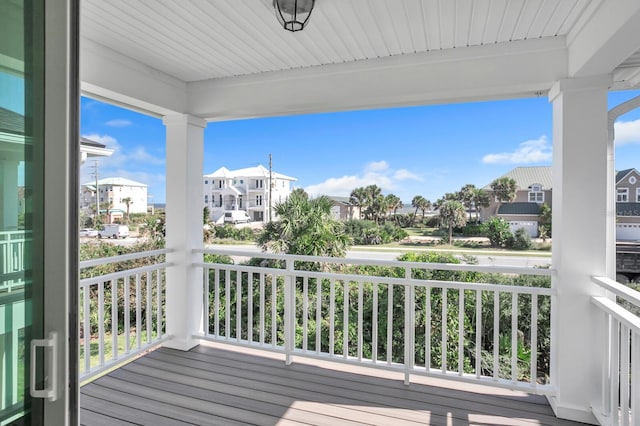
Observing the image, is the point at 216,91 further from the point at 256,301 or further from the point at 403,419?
the point at 256,301

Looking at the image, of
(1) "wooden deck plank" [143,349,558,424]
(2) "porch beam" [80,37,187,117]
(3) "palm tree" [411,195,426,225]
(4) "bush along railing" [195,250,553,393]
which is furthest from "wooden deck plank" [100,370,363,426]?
(3) "palm tree" [411,195,426,225]

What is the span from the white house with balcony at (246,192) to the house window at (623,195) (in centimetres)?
511

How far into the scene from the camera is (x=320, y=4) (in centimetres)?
205

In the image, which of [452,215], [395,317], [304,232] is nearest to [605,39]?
[452,215]

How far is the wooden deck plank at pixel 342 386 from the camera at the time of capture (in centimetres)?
251

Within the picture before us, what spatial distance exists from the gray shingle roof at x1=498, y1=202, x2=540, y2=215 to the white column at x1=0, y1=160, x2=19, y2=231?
4753 millimetres

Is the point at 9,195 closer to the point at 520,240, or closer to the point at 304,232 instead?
the point at 520,240

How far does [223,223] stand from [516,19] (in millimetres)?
6357

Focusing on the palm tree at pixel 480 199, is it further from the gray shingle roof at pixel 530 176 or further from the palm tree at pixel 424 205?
the palm tree at pixel 424 205

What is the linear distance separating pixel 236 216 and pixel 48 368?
6.49 m

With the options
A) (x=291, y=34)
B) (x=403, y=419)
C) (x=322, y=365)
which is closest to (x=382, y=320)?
(x=322, y=365)

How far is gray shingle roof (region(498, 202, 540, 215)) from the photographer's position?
176 inches

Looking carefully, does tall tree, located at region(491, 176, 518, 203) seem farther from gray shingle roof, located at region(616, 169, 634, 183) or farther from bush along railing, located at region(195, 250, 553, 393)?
gray shingle roof, located at region(616, 169, 634, 183)

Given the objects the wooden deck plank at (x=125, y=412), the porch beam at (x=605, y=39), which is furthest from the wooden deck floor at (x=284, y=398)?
the porch beam at (x=605, y=39)
